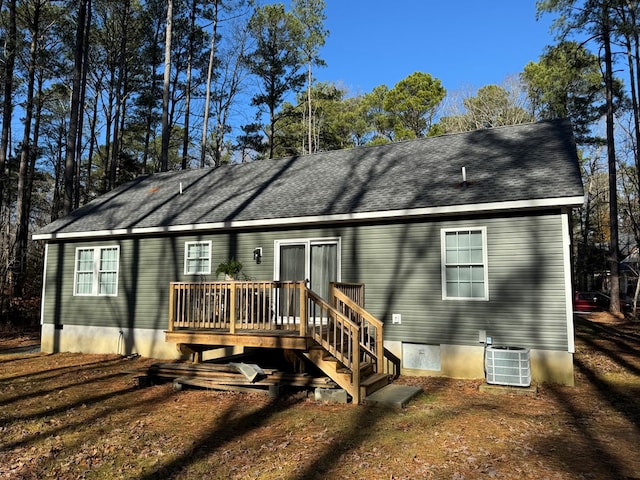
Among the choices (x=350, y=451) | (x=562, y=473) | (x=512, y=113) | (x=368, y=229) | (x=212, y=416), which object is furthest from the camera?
(x=512, y=113)

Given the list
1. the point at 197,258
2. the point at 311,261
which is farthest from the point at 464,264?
the point at 197,258

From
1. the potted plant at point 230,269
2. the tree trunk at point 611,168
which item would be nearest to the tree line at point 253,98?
the tree trunk at point 611,168

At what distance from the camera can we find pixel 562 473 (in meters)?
4.38

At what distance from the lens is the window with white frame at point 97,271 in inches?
484

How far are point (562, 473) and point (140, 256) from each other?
10.5 m

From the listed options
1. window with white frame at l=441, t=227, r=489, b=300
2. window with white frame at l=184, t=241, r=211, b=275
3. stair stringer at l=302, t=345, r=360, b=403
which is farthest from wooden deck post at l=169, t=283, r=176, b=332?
window with white frame at l=441, t=227, r=489, b=300

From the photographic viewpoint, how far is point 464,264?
28.3 feet

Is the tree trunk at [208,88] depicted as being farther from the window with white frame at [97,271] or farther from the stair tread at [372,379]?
the stair tread at [372,379]

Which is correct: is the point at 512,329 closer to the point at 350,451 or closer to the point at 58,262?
the point at 350,451

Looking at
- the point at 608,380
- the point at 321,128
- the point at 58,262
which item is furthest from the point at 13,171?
the point at 608,380

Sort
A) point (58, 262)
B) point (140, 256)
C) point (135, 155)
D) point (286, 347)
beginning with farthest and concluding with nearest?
point (135, 155) < point (58, 262) < point (140, 256) < point (286, 347)

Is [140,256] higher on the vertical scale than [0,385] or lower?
higher

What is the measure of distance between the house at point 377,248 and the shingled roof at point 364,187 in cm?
5

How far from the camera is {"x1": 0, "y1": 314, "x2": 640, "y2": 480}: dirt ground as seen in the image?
4617 mm
